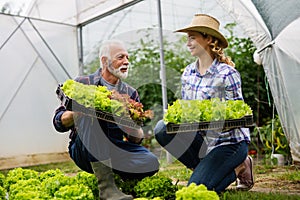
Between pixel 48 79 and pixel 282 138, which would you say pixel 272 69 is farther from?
pixel 48 79

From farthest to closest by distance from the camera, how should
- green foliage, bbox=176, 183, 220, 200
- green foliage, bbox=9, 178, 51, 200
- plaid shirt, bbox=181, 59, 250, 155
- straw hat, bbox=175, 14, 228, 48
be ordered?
straw hat, bbox=175, 14, 228, 48 → plaid shirt, bbox=181, 59, 250, 155 → green foliage, bbox=9, 178, 51, 200 → green foliage, bbox=176, 183, 220, 200

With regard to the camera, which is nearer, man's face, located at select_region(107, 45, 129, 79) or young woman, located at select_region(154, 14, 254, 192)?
young woman, located at select_region(154, 14, 254, 192)

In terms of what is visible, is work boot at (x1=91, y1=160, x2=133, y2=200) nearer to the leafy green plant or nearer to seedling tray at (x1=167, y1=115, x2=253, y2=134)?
seedling tray at (x1=167, y1=115, x2=253, y2=134)

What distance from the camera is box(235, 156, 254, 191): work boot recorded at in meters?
3.02

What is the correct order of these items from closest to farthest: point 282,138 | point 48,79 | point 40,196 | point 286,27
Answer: point 40,196 < point 286,27 < point 282,138 < point 48,79

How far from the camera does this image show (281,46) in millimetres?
3549

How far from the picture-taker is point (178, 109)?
2.54 m

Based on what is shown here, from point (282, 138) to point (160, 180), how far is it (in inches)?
98.8

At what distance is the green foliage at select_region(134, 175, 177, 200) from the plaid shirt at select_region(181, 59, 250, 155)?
1.32ft

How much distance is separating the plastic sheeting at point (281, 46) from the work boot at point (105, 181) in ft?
5.85

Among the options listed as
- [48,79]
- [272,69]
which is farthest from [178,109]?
[48,79]

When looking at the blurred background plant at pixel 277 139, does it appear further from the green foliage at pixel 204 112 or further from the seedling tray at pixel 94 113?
the seedling tray at pixel 94 113

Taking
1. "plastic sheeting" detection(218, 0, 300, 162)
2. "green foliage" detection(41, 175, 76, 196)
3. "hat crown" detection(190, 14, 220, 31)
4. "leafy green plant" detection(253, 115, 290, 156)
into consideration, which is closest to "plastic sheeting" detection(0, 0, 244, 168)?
"leafy green plant" detection(253, 115, 290, 156)

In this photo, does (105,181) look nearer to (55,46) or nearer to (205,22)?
(205,22)
